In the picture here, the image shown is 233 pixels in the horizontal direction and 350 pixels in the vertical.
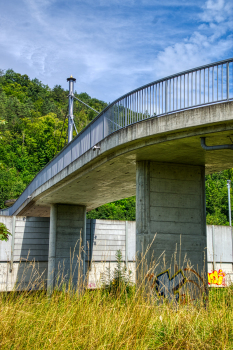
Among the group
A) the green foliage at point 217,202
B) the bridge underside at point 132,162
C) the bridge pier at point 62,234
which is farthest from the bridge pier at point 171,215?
the green foliage at point 217,202

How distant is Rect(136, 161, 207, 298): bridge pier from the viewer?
37.9 ft

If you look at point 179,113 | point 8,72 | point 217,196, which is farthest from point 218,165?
point 8,72

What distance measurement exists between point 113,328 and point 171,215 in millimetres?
7758

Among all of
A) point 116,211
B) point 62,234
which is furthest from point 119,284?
point 116,211

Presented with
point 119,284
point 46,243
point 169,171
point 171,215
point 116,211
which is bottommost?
point 119,284

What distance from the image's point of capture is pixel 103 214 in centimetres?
6003

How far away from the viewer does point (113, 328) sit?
4.35 metres

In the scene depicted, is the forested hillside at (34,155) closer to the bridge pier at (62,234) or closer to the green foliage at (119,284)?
the bridge pier at (62,234)

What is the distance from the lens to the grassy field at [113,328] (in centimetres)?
424

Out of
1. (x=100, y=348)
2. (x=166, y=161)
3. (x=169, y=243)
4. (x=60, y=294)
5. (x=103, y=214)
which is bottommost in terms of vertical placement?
(x=100, y=348)

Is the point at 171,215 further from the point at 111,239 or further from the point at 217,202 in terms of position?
the point at 217,202

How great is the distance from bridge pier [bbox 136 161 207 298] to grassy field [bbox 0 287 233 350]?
21.0 ft

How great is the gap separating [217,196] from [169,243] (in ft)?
217

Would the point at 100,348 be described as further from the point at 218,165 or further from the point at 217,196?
the point at 217,196
